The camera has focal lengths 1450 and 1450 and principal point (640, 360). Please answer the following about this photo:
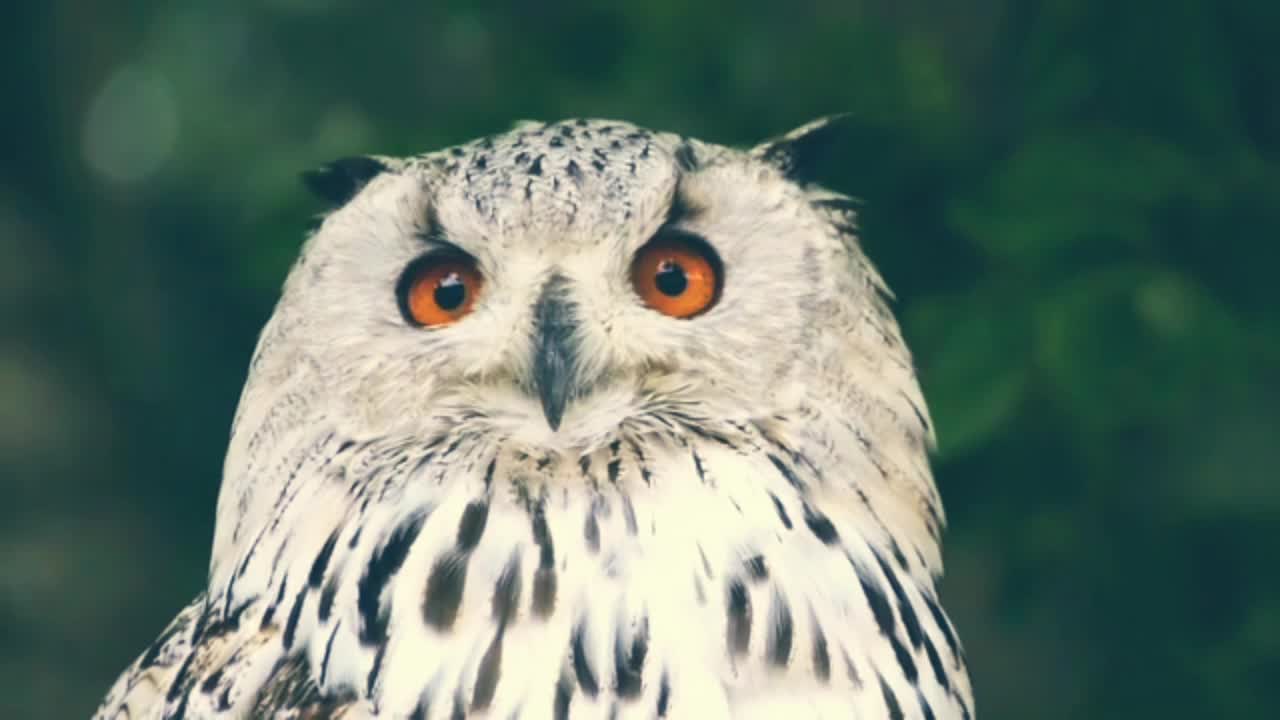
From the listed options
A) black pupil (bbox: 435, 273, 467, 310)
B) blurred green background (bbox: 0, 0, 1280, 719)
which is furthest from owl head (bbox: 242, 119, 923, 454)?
blurred green background (bbox: 0, 0, 1280, 719)

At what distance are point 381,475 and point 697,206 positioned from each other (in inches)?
23.2

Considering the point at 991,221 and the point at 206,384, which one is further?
the point at 206,384

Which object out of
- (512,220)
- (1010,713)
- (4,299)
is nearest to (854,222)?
(512,220)

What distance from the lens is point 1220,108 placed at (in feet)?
8.29

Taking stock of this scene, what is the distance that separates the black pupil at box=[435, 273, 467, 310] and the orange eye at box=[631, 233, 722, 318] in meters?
0.24

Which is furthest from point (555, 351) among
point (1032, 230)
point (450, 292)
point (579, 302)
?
point (1032, 230)

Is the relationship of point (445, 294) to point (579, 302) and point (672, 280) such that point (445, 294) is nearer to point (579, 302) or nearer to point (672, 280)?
point (579, 302)

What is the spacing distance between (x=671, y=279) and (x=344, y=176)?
0.58 metres

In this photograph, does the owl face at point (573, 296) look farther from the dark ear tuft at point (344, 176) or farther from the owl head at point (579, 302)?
the dark ear tuft at point (344, 176)

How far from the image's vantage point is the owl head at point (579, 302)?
1.99m

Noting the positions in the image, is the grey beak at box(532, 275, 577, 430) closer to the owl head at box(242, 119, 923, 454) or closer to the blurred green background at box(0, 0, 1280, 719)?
the owl head at box(242, 119, 923, 454)

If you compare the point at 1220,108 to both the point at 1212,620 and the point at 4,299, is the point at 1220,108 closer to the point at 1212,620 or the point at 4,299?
the point at 1212,620

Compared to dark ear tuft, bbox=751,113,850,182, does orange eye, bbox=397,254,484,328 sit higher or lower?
lower

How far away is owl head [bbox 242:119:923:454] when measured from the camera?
1988 mm
